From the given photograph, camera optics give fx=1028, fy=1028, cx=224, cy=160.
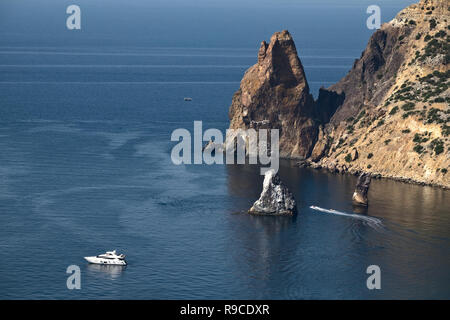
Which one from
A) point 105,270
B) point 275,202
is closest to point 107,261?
point 105,270

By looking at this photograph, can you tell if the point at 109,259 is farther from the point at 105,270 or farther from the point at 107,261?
the point at 105,270

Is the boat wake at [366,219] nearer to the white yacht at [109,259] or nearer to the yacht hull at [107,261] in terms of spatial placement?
the white yacht at [109,259]

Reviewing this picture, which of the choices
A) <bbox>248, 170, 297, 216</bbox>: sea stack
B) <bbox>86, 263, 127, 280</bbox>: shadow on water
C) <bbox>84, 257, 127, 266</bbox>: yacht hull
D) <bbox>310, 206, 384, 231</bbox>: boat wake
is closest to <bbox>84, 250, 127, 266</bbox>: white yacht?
<bbox>84, 257, 127, 266</bbox>: yacht hull

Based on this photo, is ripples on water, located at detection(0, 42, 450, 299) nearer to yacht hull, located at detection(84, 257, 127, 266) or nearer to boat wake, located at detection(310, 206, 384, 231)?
boat wake, located at detection(310, 206, 384, 231)

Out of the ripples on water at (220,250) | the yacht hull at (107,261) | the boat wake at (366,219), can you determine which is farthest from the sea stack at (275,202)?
the yacht hull at (107,261)

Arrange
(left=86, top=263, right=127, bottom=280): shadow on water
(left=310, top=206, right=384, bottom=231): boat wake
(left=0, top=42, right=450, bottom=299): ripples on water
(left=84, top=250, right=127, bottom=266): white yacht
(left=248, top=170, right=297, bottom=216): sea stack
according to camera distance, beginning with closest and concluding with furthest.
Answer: (left=0, top=42, right=450, bottom=299): ripples on water → (left=86, top=263, right=127, bottom=280): shadow on water → (left=84, top=250, right=127, bottom=266): white yacht → (left=310, top=206, right=384, bottom=231): boat wake → (left=248, top=170, right=297, bottom=216): sea stack
